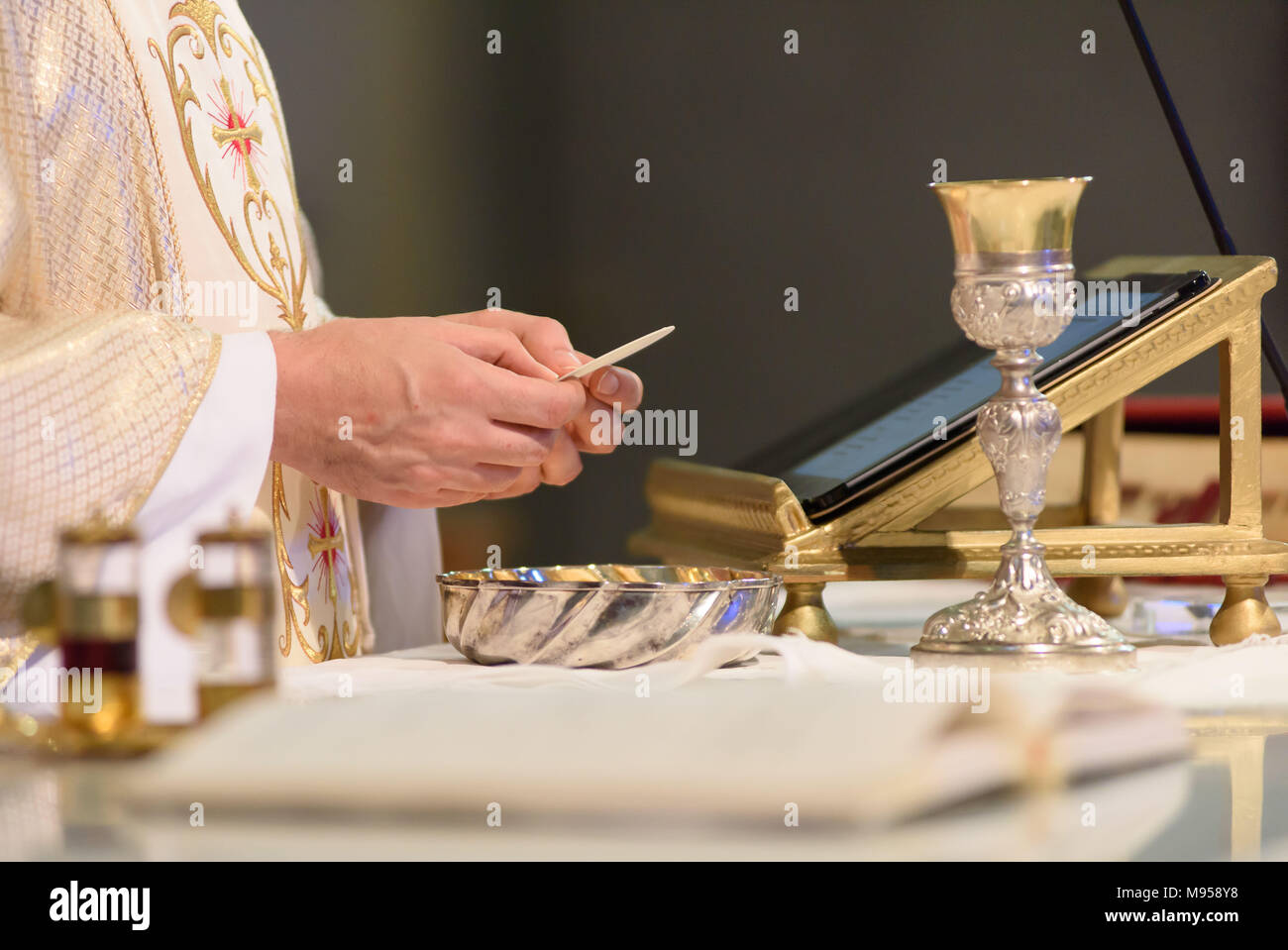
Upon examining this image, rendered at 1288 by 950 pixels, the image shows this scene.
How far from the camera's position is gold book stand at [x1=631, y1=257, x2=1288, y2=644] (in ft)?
3.43

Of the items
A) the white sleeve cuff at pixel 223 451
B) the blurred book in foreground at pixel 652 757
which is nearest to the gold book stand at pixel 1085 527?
the white sleeve cuff at pixel 223 451

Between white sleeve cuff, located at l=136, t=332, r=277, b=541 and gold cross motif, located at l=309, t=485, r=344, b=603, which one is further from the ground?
white sleeve cuff, located at l=136, t=332, r=277, b=541

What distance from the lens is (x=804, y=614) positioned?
106 cm

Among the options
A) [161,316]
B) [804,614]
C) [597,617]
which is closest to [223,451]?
[161,316]

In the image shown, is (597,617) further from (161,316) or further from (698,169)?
(698,169)

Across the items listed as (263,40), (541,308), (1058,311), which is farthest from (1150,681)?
(263,40)

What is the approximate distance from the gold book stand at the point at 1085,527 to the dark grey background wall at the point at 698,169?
5.05ft

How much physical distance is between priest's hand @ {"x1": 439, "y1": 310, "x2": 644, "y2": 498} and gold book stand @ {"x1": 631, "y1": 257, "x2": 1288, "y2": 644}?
0.15 metres

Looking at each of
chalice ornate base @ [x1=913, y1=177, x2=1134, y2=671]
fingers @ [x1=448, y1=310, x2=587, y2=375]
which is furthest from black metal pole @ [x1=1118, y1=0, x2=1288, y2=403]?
fingers @ [x1=448, y1=310, x2=587, y2=375]

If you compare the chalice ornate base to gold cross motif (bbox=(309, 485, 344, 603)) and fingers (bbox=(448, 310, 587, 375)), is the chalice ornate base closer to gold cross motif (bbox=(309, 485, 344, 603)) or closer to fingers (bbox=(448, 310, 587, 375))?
fingers (bbox=(448, 310, 587, 375))

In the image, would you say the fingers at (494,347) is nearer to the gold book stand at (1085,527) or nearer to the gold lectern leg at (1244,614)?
the gold book stand at (1085,527)

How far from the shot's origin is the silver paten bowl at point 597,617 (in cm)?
83

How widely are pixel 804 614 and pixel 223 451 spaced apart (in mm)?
435
